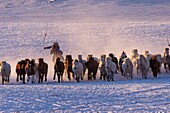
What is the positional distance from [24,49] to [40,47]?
1.39m

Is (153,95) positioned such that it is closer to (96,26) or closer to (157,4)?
(96,26)

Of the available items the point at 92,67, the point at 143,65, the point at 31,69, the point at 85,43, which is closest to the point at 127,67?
the point at 143,65

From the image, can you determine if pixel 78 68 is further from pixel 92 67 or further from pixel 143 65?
pixel 143 65

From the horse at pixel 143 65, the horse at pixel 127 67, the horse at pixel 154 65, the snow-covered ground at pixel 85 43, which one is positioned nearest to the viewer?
the snow-covered ground at pixel 85 43

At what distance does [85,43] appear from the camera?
39438 mm

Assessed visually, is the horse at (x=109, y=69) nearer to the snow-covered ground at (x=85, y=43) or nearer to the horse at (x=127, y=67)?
the snow-covered ground at (x=85, y=43)

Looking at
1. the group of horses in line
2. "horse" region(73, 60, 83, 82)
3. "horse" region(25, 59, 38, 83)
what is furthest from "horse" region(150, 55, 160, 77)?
"horse" region(25, 59, 38, 83)

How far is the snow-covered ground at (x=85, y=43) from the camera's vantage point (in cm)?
1500

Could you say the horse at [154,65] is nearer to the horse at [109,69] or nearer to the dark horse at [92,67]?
the horse at [109,69]

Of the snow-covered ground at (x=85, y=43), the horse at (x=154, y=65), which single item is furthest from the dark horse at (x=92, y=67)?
the horse at (x=154, y=65)

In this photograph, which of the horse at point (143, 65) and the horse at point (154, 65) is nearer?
the horse at point (143, 65)

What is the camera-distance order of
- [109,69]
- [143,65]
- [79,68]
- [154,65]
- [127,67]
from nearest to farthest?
[109,69]
[79,68]
[127,67]
[143,65]
[154,65]

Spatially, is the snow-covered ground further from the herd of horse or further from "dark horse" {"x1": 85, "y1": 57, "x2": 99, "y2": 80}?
"dark horse" {"x1": 85, "y1": 57, "x2": 99, "y2": 80}

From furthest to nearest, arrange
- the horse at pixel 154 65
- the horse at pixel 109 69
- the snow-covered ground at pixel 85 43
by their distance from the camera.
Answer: the horse at pixel 154 65 < the horse at pixel 109 69 < the snow-covered ground at pixel 85 43
